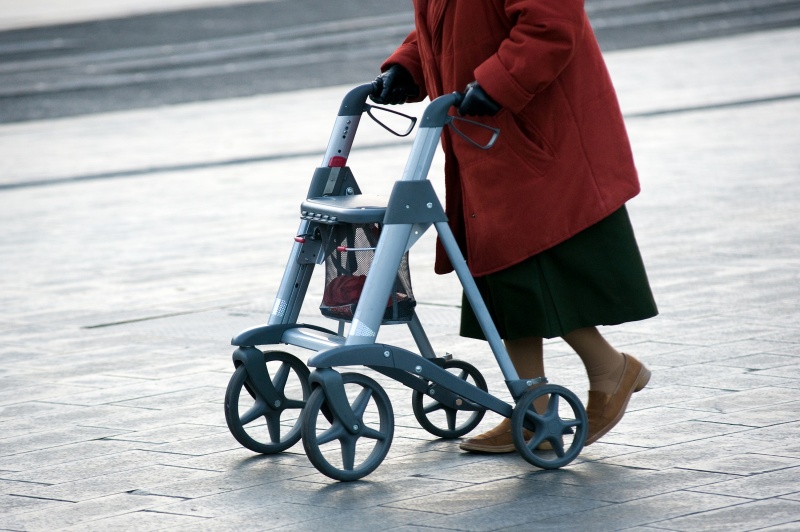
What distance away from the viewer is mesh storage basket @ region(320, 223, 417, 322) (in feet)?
14.1

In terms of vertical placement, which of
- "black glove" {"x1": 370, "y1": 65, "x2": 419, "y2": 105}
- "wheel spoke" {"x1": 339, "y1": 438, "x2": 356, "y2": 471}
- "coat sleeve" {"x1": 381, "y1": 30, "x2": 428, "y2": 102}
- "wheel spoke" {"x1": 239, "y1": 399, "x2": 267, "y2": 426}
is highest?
"coat sleeve" {"x1": 381, "y1": 30, "x2": 428, "y2": 102}

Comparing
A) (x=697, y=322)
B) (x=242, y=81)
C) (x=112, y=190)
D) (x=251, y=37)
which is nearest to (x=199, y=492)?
(x=697, y=322)

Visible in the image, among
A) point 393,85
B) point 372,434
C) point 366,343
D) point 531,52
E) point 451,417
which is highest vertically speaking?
point 531,52

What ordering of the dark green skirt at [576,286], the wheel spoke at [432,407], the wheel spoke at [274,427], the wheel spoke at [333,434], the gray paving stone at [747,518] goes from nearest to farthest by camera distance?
the gray paving stone at [747,518]
the wheel spoke at [333,434]
the dark green skirt at [576,286]
the wheel spoke at [274,427]
the wheel spoke at [432,407]

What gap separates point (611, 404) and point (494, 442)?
38 centimetres

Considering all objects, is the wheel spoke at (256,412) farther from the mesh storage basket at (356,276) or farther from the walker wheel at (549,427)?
the walker wheel at (549,427)

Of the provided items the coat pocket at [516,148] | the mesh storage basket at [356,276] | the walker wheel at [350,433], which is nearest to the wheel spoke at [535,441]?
the walker wheel at [350,433]

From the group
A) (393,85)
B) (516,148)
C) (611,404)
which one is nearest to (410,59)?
(393,85)

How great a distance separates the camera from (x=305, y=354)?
609cm

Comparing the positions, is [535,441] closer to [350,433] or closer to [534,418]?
[534,418]

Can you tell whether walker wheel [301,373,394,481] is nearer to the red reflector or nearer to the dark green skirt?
the dark green skirt

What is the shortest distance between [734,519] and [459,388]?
912mm

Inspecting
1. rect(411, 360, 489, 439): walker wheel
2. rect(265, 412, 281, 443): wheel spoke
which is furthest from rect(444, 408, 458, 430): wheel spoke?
rect(265, 412, 281, 443): wheel spoke

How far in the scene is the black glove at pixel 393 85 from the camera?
461cm
